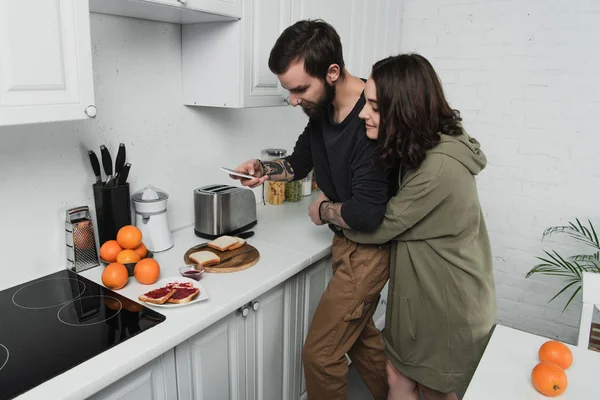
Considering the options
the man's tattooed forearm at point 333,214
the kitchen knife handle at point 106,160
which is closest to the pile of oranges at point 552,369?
the man's tattooed forearm at point 333,214

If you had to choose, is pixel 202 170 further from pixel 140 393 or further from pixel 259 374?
pixel 140 393

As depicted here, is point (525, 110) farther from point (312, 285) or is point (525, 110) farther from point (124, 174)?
point (124, 174)

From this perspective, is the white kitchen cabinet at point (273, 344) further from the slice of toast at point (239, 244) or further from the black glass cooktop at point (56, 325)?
the black glass cooktop at point (56, 325)

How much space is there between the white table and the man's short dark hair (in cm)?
95

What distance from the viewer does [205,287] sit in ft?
4.68

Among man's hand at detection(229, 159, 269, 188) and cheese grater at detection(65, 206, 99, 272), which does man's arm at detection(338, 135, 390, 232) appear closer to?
man's hand at detection(229, 159, 269, 188)

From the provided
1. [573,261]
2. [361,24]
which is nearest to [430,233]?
[361,24]

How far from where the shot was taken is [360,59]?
7.97 ft

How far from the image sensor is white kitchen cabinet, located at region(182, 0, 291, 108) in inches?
65.5

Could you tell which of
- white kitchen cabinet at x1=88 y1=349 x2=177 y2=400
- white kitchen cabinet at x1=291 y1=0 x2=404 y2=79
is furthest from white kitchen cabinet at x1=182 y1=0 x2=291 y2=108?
white kitchen cabinet at x1=88 y1=349 x2=177 y2=400

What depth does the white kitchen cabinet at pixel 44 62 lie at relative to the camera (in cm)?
99

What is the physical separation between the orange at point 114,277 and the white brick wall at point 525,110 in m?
2.11

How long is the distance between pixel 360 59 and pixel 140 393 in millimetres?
1927

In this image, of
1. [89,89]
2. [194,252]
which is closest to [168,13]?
[89,89]
